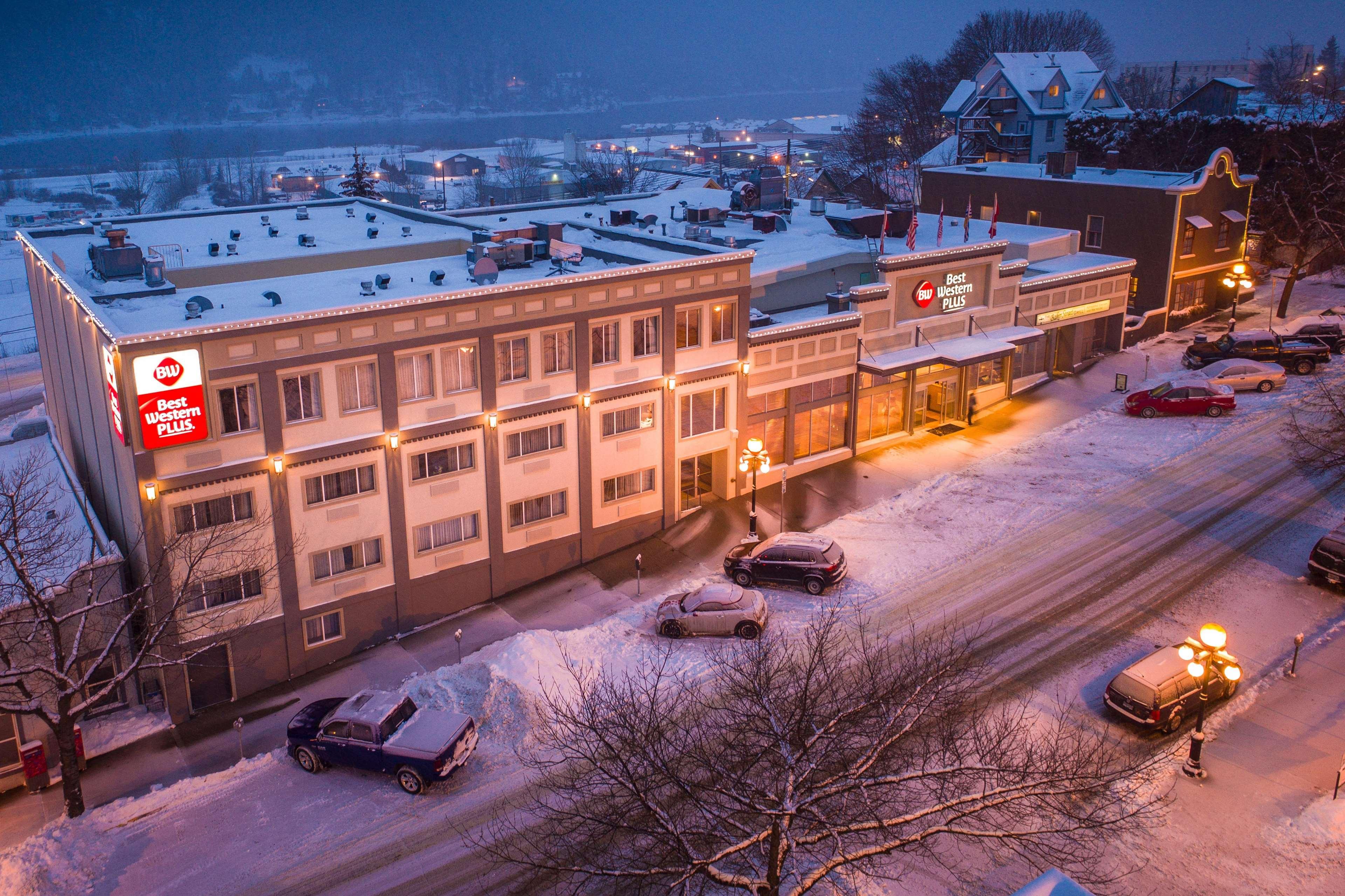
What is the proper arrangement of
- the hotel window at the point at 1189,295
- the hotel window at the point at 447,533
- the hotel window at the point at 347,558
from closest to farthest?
the hotel window at the point at 347,558
the hotel window at the point at 447,533
the hotel window at the point at 1189,295

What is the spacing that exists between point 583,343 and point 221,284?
1312 centimetres

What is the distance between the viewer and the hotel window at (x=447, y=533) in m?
32.4

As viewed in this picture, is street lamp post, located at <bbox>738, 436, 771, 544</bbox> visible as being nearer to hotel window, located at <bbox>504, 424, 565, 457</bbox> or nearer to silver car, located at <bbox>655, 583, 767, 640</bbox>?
silver car, located at <bbox>655, 583, 767, 640</bbox>

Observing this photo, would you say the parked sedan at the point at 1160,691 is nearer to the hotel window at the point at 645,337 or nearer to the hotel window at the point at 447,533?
the hotel window at the point at 645,337

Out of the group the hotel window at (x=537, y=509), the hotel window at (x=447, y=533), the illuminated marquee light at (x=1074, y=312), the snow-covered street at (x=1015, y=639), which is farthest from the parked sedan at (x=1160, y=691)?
the illuminated marquee light at (x=1074, y=312)

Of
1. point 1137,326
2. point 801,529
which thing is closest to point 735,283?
point 801,529

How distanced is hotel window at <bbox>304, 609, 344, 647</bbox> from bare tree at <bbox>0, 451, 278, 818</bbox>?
186 cm

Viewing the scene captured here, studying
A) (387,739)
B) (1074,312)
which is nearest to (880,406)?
(1074,312)

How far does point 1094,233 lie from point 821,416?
91.8 ft

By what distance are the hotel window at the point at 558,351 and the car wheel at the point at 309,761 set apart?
45.6ft

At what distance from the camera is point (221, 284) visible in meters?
35.9

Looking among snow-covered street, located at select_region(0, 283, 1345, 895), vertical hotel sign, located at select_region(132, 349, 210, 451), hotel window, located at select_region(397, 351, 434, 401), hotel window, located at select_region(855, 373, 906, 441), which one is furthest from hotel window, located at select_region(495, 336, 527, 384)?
hotel window, located at select_region(855, 373, 906, 441)

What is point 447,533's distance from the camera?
1298 inches

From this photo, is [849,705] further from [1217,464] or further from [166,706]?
[1217,464]
